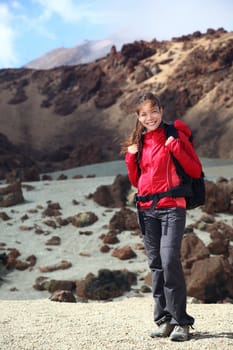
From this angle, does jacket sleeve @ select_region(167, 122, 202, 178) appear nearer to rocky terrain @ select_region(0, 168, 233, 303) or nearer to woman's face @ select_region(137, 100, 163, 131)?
woman's face @ select_region(137, 100, 163, 131)

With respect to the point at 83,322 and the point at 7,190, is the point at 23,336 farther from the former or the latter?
the point at 7,190

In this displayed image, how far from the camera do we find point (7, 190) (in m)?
16.4

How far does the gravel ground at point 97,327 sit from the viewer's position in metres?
3.78

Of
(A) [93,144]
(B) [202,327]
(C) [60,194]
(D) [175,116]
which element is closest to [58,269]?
(C) [60,194]

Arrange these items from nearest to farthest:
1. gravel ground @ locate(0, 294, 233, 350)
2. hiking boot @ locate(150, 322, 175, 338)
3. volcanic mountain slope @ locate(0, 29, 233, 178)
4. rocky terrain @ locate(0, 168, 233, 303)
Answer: gravel ground @ locate(0, 294, 233, 350), hiking boot @ locate(150, 322, 175, 338), rocky terrain @ locate(0, 168, 233, 303), volcanic mountain slope @ locate(0, 29, 233, 178)

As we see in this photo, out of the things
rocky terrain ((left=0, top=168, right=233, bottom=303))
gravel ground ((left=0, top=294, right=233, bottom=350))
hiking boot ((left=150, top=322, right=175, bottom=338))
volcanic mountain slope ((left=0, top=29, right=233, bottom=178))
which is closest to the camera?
gravel ground ((left=0, top=294, right=233, bottom=350))

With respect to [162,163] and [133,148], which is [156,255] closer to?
[162,163]

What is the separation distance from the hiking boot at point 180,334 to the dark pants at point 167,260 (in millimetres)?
37

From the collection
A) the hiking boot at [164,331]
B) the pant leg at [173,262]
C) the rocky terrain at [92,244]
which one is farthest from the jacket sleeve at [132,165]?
the rocky terrain at [92,244]

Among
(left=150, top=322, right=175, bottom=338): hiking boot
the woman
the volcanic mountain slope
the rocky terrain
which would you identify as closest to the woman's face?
the woman

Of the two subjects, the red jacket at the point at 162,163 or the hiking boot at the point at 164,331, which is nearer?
the red jacket at the point at 162,163

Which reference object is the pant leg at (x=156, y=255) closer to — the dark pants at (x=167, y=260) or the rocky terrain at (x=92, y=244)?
the dark pants at (x=167, y=260)

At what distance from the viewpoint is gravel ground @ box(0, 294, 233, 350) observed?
378 centimetres

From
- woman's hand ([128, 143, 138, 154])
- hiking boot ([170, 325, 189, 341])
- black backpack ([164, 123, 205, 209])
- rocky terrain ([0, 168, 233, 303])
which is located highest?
woman's hand ([128, 143, 138, 154])
